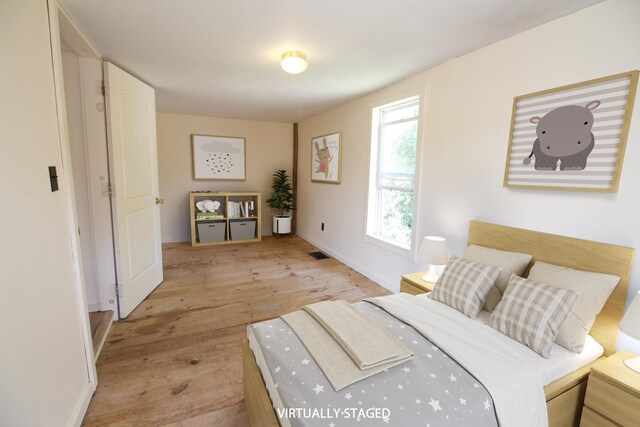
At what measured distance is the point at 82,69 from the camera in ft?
7.61

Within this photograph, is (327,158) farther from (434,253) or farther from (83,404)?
(83,404)

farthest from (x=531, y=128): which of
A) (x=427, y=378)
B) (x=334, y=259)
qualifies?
(x=334, y=259)

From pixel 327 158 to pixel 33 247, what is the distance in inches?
144

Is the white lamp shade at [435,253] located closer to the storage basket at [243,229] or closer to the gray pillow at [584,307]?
the gray pillow at [584,307]

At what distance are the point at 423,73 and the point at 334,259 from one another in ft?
8.98

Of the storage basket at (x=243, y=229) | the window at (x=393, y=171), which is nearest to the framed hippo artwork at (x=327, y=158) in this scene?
the window at (x=393, y=171)

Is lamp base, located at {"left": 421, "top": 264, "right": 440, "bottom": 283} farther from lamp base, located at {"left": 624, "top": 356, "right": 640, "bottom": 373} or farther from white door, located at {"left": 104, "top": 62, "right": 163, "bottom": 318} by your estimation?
white door, located at {"left": 104, "top": 62, "right": 163, "bottom": 318}

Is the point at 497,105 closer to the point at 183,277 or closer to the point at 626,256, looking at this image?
the point at 626,256

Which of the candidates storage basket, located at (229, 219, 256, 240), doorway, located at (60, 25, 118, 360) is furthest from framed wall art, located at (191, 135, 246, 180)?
doorway, located at (60, 25, 118, 360)

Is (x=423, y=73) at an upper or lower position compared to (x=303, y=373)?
upper

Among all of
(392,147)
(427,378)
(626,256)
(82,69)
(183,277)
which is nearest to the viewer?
(427,378)

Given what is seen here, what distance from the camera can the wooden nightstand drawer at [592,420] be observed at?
4.24 ft

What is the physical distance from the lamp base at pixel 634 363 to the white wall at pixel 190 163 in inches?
204

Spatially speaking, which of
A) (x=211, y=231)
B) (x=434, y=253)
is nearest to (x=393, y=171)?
(x=434, y=253)
